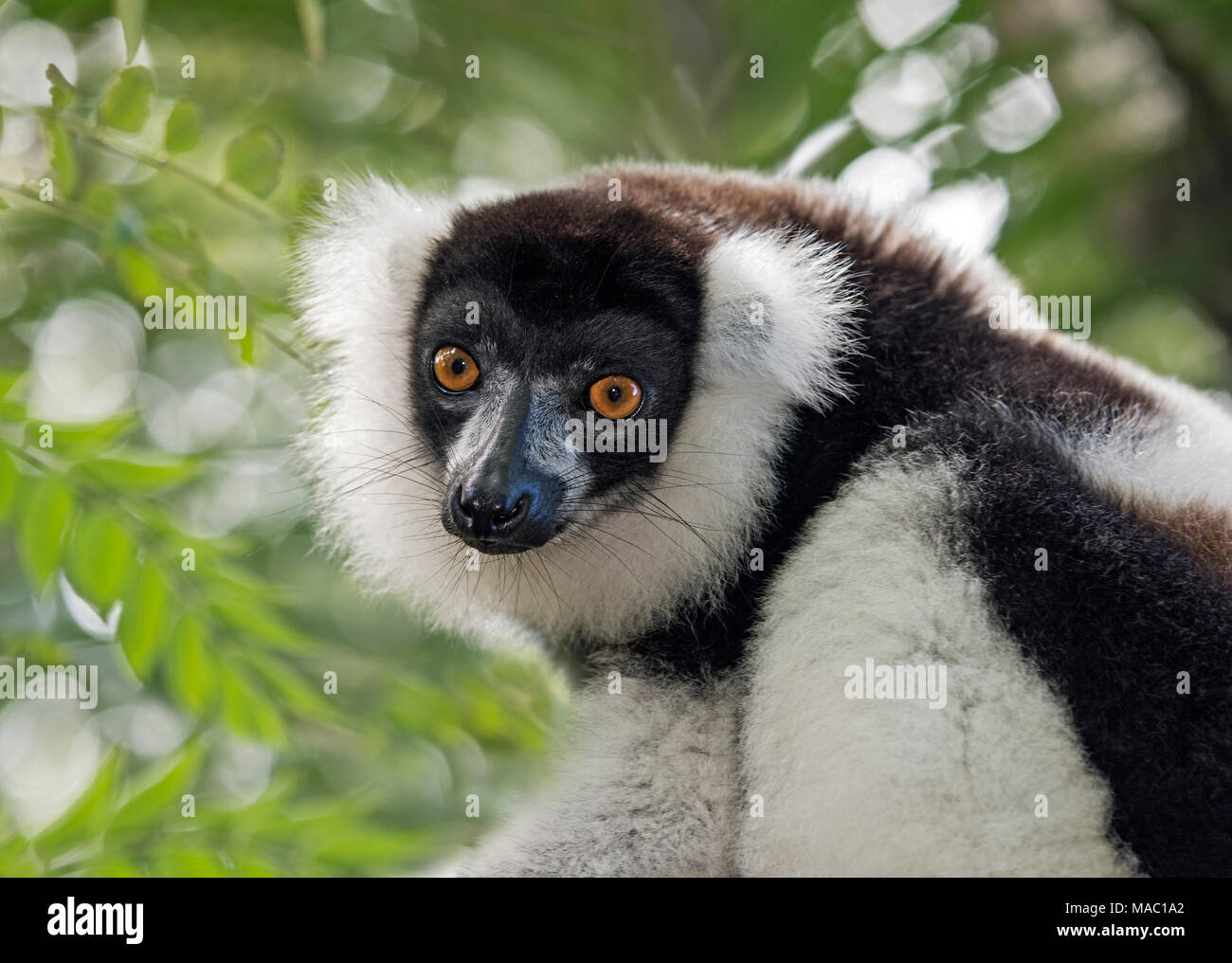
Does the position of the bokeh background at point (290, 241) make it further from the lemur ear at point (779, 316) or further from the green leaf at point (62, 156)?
the lemur ear at point (779, 316)

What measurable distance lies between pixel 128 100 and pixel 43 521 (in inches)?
38.4

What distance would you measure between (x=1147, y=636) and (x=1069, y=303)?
6.88 ft

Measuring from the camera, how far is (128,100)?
2680mm

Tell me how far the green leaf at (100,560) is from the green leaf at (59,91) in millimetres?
901

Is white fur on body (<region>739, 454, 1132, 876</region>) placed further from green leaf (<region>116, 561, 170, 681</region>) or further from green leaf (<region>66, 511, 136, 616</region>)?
green leaf (<region>66, 511, 136, 616</region>)

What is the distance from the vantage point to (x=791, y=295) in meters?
2.80

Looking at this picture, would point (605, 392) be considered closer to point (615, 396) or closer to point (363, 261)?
point (615, 396)

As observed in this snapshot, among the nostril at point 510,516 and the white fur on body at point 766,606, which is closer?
the white fur on body at point 766,606

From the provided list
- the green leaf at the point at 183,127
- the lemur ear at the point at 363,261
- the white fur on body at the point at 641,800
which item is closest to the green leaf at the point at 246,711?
the white fur on body at the point at 641,800

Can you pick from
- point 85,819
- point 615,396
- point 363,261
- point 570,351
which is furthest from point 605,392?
point 85,819

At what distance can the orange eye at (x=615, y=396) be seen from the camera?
2.80 m

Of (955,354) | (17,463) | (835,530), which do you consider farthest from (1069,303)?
(17,463)

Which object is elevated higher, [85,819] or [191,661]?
[191,661]

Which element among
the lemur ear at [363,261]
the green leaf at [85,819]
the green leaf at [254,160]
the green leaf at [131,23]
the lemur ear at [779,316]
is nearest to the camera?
the green leaf at [85,819]
